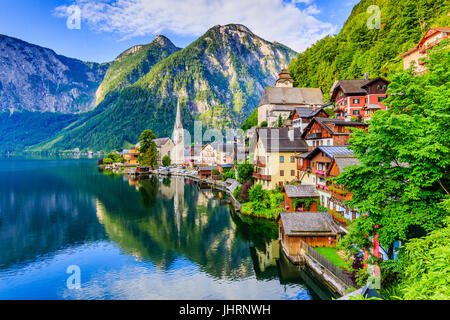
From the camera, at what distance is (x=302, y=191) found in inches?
1529

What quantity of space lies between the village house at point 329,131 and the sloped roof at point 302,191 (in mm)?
8678

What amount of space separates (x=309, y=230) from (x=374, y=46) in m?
69.6

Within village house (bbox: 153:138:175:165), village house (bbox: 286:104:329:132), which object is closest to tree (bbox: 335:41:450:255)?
village house (bbox: 286:104:329:132)

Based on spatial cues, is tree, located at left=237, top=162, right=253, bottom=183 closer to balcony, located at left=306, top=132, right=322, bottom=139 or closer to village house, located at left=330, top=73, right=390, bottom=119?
balcony, located at left=306, top=132, right=322, bottom=139

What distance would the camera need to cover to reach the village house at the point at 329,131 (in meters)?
42.8

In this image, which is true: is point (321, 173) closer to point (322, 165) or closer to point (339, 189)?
point (322, 165)

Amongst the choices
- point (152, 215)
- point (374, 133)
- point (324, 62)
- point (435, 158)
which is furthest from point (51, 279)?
point (324, 62)

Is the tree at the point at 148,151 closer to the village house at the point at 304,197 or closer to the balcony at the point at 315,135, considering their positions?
the balcony at the point at 315,135

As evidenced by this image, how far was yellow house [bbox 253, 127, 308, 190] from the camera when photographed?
1902 inches

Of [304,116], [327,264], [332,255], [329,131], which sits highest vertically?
[304,116]

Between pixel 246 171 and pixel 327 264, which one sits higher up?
pixel 246 171

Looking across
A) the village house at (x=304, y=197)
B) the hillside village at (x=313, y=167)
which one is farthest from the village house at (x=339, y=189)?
the village house at (x=304, y=197)

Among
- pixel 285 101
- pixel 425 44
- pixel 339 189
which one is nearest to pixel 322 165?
pixel 339 189

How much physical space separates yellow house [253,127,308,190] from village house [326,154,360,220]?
1442cm
